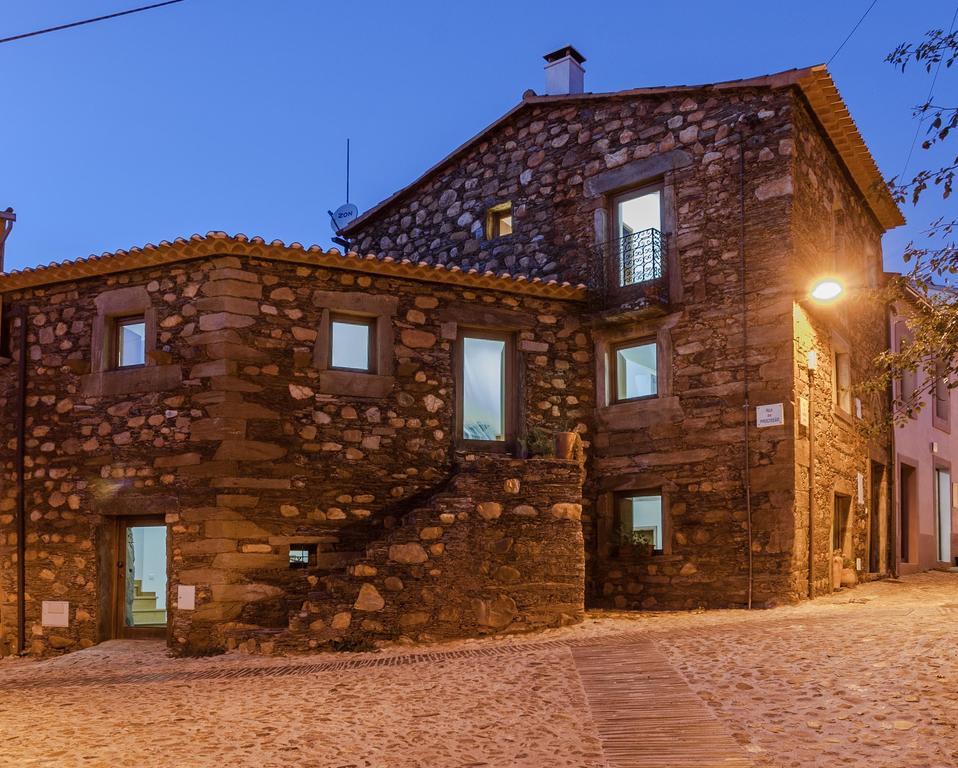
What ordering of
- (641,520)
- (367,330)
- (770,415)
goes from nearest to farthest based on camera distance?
1. (367,330)
2. (770,415)
3. (641,520)

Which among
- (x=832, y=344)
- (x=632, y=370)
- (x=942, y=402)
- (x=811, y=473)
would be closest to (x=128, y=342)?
(x=632, y=370)

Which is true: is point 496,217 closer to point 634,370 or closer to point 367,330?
point 634,370

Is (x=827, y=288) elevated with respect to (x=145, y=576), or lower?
elevated

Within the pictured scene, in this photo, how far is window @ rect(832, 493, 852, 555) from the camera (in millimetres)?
11781

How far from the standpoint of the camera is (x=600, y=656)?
6.81 m

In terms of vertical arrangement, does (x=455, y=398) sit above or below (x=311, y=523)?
above

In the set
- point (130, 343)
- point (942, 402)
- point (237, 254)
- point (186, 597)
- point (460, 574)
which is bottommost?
point (186, 597)

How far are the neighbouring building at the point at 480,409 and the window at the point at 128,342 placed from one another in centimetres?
3

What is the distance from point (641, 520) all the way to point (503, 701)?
19.1 ft

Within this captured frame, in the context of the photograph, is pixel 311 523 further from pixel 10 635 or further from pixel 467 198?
pixel 467 198

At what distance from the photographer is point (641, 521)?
11.2 metres

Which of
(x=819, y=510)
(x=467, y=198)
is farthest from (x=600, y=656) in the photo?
(x=467, y=198)

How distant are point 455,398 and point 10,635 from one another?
5311 millimetres

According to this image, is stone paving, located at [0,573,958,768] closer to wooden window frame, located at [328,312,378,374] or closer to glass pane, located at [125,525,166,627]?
glass pane, located at [125,525,166,627]
